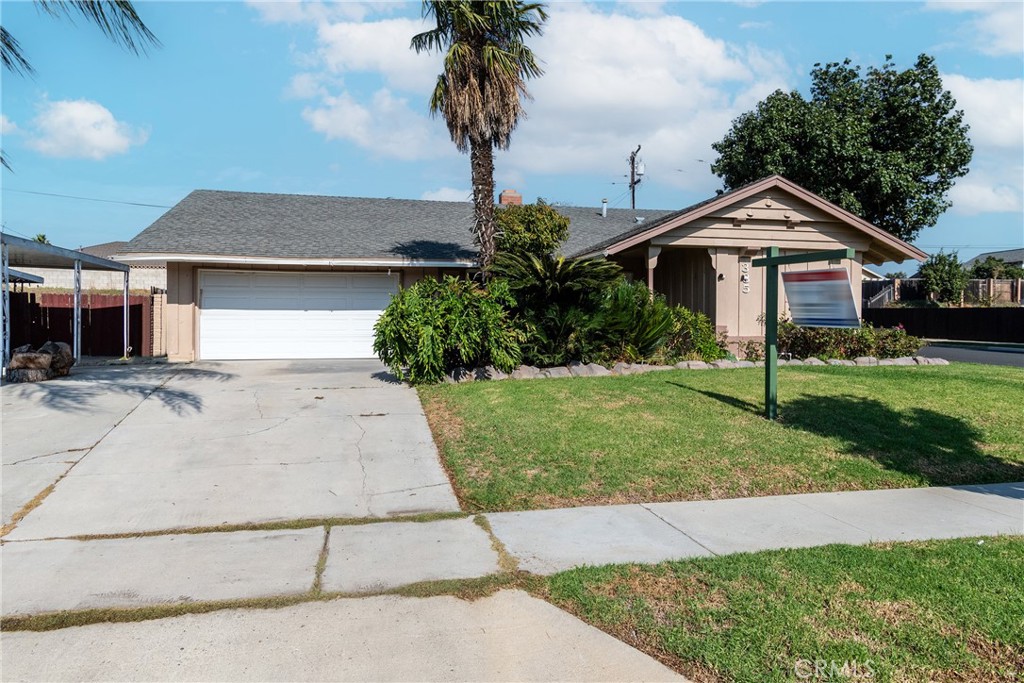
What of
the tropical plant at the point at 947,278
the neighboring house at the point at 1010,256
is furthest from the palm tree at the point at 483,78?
the neighboring house at the point at 1010,256

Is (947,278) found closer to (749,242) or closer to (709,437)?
(749,242)

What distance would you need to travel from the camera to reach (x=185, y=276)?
51.1 ft

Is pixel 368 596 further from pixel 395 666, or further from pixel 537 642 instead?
pixel 537 642

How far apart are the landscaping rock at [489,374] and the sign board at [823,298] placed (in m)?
4.71

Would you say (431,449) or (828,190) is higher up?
(828,190)

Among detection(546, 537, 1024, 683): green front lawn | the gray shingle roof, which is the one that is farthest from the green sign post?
the gray shingle roof

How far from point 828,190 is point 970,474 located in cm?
2187

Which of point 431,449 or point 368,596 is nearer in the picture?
point 368,596

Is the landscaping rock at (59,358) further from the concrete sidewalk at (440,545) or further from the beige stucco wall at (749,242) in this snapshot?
the beige stucco wall at (749,242)

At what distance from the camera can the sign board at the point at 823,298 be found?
738cm

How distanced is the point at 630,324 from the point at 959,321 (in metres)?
22.1

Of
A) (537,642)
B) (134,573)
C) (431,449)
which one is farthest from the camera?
(431,449)

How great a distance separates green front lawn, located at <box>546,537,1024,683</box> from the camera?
3.13 metres

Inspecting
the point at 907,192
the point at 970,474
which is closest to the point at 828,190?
the point at 907,192
